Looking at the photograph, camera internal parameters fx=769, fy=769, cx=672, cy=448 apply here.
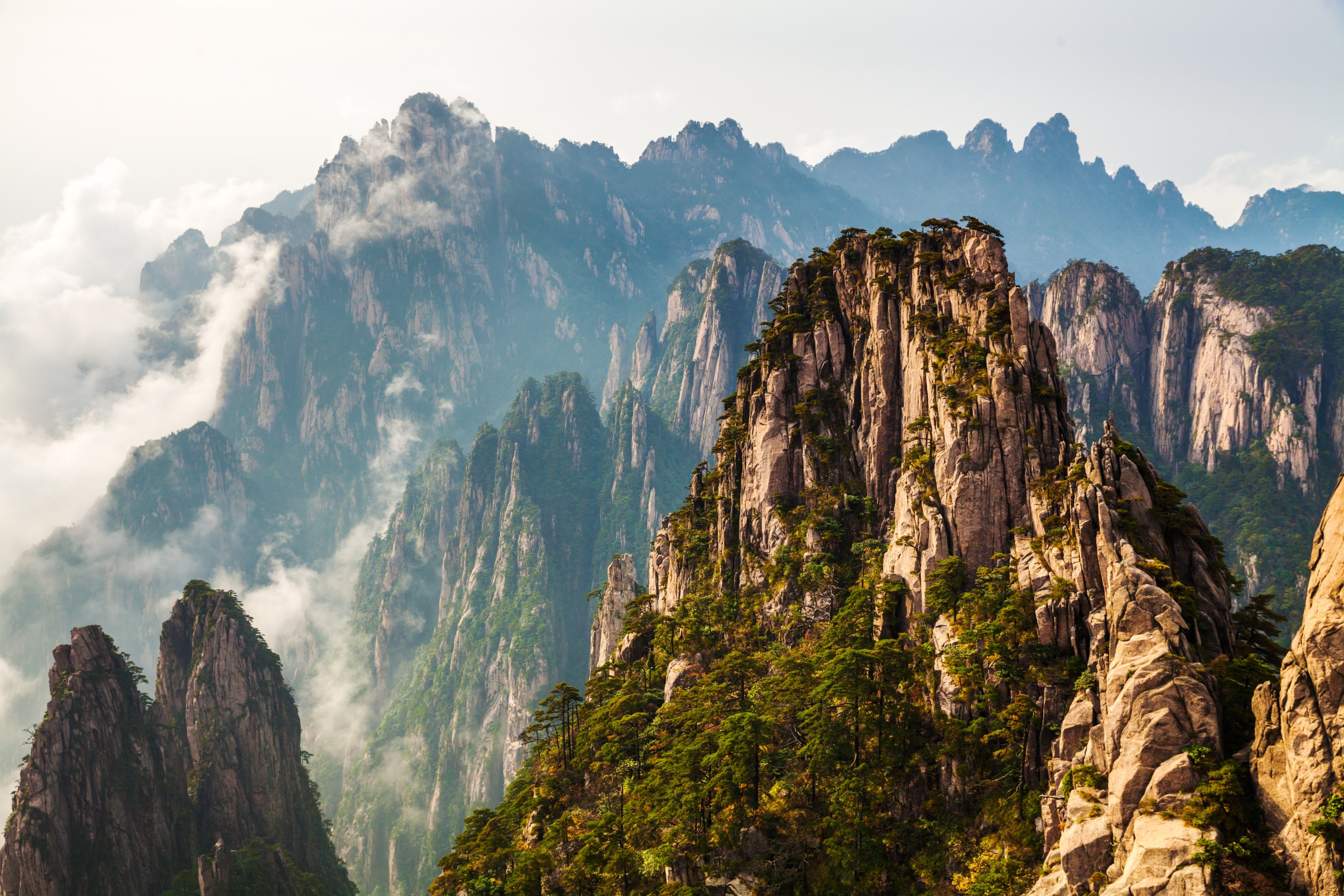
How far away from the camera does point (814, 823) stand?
38.5 meters

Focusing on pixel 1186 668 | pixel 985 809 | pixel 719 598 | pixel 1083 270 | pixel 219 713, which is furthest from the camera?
pixel 1083 270

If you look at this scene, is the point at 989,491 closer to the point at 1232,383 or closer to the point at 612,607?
the point at 612,607

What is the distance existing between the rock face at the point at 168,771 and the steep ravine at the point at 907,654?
4685 centimetres

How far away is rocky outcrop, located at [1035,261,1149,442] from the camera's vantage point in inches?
5782

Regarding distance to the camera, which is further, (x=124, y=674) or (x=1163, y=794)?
(x=124, y=674)

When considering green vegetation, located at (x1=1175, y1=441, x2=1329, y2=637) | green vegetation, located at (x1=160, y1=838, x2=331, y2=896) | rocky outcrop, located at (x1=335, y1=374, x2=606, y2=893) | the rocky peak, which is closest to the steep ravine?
green vegetation, located at (x1=160, y1=838, x2=331, y2=896)

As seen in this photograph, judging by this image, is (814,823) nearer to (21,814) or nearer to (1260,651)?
(1260,651)

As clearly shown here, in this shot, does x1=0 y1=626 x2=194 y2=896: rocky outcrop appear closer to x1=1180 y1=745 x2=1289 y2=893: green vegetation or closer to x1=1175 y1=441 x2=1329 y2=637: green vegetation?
x1=1180 y1=745 x2=1289 y2=893: green vegetation

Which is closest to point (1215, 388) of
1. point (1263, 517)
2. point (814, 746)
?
point (1263, 517)

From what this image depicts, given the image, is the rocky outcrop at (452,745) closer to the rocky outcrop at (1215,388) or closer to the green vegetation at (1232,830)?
the rocky outcrop at (1215,388)

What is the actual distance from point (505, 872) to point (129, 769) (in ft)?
202

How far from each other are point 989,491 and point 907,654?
1027 cm

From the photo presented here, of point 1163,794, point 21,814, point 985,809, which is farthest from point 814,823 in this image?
point 21,814

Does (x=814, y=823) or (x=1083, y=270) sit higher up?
(x=1083, y=270)
